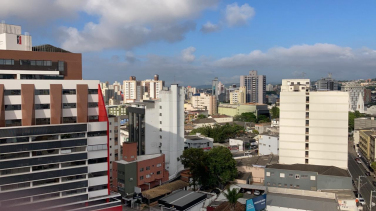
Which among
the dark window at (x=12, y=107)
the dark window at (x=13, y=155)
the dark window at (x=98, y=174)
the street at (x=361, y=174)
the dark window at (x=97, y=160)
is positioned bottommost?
the street at (x=361, y=174)

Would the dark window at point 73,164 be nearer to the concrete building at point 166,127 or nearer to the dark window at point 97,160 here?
the dark window at point 97,160

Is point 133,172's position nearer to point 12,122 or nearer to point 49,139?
point 49,139

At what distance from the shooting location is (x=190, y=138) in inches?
1393

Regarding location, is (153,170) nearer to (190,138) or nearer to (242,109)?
(190,138)

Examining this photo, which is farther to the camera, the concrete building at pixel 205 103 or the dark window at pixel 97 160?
the concrete building at pixel 205 103

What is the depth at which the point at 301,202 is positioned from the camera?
18.1 m

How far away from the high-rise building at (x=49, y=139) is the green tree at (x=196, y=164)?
6960 millimetres

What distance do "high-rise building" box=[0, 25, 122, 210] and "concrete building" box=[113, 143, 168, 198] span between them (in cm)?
454

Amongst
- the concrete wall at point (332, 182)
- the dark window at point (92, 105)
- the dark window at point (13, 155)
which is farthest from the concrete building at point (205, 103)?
the dark window at point (13, 155)

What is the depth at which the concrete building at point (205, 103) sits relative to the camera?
275ft

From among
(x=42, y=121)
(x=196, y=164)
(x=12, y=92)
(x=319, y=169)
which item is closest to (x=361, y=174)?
(x=319, y=169)

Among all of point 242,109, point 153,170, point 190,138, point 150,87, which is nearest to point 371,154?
point 190,138

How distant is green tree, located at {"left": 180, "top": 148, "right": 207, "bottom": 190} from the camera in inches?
872

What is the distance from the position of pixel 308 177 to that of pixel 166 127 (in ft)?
37.3
